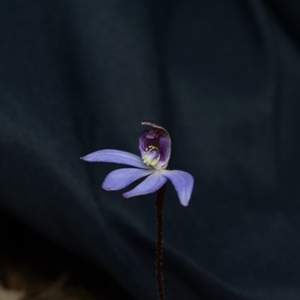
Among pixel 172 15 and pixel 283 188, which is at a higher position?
pixel 172 15

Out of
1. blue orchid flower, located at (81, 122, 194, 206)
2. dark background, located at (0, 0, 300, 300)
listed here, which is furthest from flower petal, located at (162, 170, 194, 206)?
dark background, located at (0, 0, 300, 300)

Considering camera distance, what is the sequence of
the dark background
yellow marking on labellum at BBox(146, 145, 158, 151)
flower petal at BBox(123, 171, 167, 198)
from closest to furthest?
flower petal at BBox(123, 171, 167, 198) < yellow marking on labellum at BBox(146, 145, 158, 151) < the dark background

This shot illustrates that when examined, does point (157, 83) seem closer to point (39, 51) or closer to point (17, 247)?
point (39, 51)

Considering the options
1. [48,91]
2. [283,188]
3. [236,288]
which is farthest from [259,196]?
[48,91]

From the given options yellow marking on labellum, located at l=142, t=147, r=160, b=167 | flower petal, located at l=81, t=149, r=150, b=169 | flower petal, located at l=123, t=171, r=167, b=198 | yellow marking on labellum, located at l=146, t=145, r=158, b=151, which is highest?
yellow marking on labellum, located at l=146, t=145, r=158, b=151

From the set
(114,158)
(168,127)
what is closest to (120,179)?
(114,158)

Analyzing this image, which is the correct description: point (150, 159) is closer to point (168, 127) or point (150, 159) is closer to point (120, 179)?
point (120, 179)

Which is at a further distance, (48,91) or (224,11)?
(224,11)

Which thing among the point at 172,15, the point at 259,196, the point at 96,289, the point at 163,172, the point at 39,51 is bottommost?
the point at 96,289

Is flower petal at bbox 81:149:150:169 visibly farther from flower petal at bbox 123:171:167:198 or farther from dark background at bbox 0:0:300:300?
dark background at bbox 0:0:300:300
